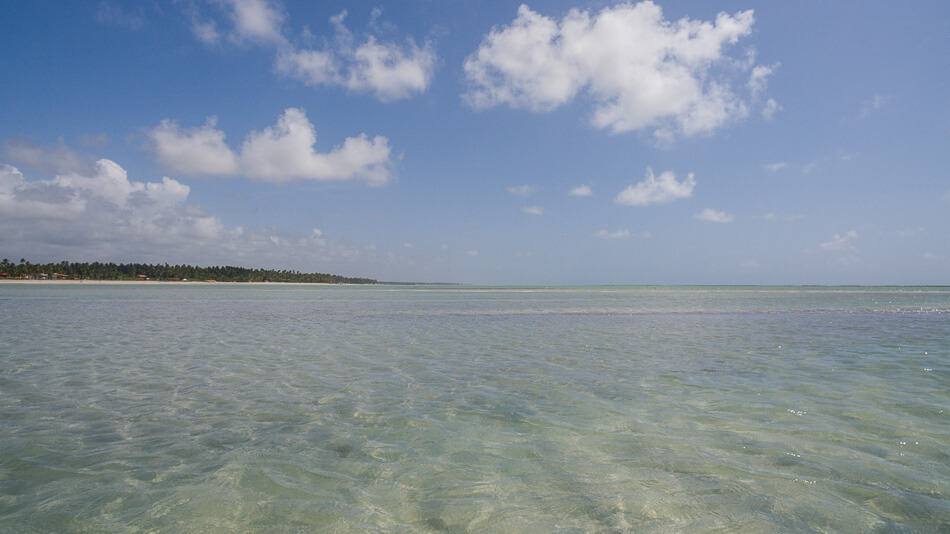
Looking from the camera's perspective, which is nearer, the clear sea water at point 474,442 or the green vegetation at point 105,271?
the clear sea water at point 474,442

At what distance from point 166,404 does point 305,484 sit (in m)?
4.96

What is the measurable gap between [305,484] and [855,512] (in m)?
5.34

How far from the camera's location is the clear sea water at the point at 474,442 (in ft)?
→ 14.6

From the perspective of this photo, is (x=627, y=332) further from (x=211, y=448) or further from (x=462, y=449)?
(x=211, y=448)

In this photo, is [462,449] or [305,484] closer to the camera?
[305,484]

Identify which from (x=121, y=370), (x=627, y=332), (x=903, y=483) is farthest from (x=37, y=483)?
(x=627, y=332)

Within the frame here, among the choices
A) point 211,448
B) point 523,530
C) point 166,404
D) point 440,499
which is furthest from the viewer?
point 166,404

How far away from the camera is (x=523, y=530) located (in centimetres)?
420

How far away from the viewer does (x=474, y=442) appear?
652 centimetres

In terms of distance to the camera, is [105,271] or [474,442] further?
[105,271]

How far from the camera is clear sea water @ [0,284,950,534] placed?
445cm

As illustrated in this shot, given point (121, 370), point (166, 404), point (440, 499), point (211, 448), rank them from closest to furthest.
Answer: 1. point (440, 499)
2. point (211, 448)
3. point (166, 404)
4. point (121, 370)

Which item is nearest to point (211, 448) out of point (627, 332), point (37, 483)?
point (37, 483)

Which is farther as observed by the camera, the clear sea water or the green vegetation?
the green vegetation
